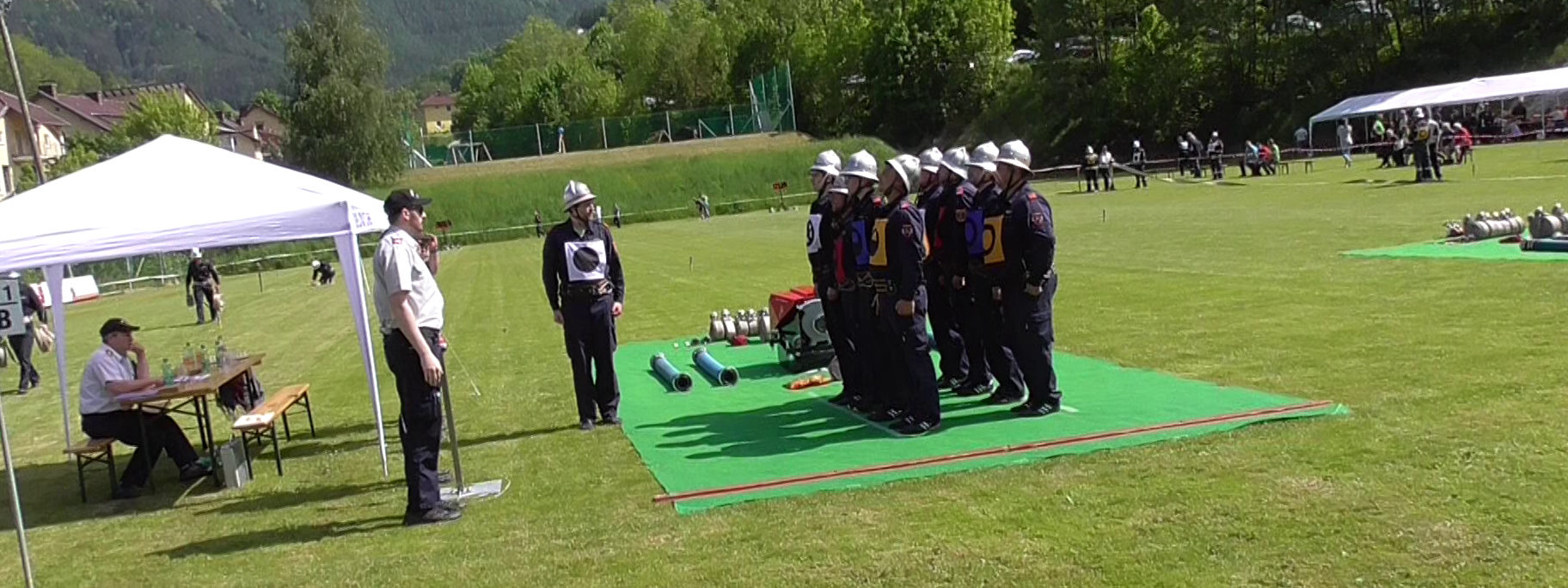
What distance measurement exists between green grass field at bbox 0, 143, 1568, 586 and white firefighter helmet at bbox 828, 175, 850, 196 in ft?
8.21

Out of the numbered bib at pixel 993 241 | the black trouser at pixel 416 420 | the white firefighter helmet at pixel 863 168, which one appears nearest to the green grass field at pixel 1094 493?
the black trouser at pixel 416 420

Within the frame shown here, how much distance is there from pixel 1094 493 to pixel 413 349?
4.26 meters

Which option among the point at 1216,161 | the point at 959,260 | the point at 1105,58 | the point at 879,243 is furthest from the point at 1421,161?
the point at 1105,58

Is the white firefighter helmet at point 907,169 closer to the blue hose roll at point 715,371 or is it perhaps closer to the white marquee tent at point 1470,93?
the blue hose roll at point 715,371

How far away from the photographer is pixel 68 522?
31.0 ft

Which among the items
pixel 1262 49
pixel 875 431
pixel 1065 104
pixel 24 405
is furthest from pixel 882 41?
pixel 875 431

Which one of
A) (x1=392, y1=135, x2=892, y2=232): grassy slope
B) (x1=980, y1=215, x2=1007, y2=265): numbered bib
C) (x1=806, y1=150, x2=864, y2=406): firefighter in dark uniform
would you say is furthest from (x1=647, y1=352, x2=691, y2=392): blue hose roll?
(x1=392, y1=135, x2=892, y2=232): grassy slope

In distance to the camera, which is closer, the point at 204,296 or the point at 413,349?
the point at 413,349

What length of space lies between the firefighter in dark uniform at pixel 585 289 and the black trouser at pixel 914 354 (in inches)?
102

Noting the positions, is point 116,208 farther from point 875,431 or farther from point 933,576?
point 933,576

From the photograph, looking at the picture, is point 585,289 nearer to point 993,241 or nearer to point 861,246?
point 861,246

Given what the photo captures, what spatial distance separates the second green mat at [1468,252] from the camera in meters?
15.4

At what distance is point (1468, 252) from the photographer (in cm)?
1661

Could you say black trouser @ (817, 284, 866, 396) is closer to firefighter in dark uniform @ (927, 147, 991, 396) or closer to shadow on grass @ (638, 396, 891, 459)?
shadow on grass @ (638, 396, 891, 459)
